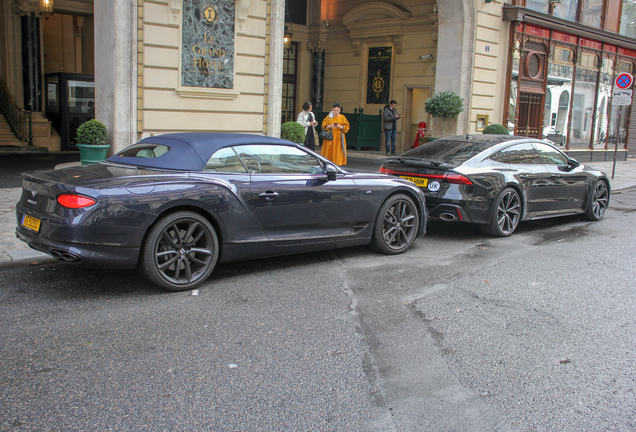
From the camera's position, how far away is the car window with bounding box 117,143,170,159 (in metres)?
5.68

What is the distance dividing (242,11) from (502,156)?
23.7ft

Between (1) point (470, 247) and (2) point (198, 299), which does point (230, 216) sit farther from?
(1) point (470, 247)

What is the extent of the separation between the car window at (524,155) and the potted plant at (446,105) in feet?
29.6

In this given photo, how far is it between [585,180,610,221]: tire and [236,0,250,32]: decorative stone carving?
26.7ft

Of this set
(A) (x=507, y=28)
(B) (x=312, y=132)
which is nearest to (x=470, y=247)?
(B) (x=312, y=132)

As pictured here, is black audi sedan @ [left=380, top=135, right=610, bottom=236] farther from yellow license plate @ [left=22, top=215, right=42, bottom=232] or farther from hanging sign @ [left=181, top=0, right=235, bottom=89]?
hanging sign @ [left=181, top=0, right=235, bottom=89]

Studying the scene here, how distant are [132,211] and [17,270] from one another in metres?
1.77

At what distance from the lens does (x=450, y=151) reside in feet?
28.1

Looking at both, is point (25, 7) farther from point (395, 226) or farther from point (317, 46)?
point (395, 226)

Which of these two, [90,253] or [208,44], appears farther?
[208,44]

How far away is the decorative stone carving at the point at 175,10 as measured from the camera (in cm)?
1195

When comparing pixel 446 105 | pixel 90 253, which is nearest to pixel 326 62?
→ pixel 446 105

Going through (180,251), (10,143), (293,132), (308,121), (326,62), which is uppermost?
(326,62)

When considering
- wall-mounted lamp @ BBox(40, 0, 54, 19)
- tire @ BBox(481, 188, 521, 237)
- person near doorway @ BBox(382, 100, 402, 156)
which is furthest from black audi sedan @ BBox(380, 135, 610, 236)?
A: wall-mounted lamp @ BBox(40, 0, 54, 19)
